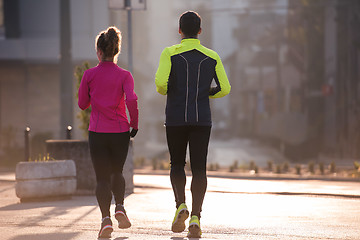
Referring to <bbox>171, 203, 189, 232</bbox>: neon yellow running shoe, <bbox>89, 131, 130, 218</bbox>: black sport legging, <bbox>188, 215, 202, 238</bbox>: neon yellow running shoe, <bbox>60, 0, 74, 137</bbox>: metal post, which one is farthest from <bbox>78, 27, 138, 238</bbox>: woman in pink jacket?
<bbox>60, 0, 74, 137</bbox>: metal post

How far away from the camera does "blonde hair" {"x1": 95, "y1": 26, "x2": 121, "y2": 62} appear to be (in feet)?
24.8

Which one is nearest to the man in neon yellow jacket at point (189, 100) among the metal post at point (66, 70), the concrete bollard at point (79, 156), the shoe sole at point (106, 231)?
the shoe sole at point (106, 231)

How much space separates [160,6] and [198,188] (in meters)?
106

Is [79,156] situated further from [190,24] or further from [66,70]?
[66,70]

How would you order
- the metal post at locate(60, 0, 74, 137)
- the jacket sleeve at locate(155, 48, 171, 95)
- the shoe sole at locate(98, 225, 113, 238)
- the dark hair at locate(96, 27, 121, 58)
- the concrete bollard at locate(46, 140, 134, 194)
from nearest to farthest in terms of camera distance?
1. the jacket sleeve at locate(155, 48, 171, 95)
2. the shoe sole at locate(98, 225, 113, 238)
3. the dark hair at locate(96, 27, 121, 58)
4. the concrete bollard at locate(46, 140, 134, 194)
5. the metal post at locate(60, 0, 74, 137)

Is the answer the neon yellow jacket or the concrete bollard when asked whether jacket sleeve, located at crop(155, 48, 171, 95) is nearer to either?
the neon yellow jacket

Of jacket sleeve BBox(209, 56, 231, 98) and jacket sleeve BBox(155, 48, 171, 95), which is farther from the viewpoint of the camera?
jacket sleeve BBox(209, 56, 231, 98)

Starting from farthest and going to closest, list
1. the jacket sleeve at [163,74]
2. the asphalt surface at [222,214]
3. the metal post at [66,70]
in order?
the metal post at [66,70] → the asphalt surface at [222,214] → the jacket sleeve at [163,74]

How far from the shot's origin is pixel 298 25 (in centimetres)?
4641

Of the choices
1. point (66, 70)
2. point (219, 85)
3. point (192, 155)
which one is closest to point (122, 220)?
point (192, 155)

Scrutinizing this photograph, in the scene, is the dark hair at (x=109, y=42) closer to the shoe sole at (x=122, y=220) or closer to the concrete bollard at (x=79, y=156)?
the shoe sole at (x=122, y=220)

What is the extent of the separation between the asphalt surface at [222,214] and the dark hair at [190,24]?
1.99 meters

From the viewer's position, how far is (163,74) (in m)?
7.32

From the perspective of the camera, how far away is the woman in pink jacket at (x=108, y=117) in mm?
7492
